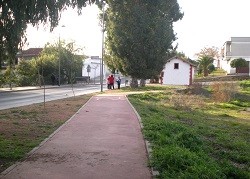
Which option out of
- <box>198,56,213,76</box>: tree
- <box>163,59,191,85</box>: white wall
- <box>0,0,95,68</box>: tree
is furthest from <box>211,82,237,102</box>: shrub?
<box>198,56,213,76</box>: tree

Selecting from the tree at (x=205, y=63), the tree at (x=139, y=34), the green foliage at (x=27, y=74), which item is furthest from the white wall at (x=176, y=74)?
the green foliage at (x=27, y=74)

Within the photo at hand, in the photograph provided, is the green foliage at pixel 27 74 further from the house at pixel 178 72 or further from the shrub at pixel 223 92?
the shrub at pixel 223 92

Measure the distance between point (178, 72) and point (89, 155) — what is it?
50.8 m

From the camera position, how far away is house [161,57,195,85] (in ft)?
189

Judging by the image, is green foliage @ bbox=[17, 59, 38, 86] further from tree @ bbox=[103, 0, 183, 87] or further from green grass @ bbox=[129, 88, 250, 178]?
green grass @ bbox=[129, 88, 250, 178]

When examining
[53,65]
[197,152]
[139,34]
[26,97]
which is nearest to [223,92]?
[139,34]

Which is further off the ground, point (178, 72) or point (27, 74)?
point (178, 72)

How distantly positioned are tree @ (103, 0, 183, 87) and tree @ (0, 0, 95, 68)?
3008 cm

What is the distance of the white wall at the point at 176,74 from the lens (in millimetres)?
57875

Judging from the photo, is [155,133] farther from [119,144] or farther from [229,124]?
[229,124]

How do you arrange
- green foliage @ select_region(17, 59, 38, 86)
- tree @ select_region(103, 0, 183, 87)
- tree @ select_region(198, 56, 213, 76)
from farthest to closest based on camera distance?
tree @ select_region(198, 56, 213, 76) < green foliage @ select_region(17, 59, 38, 86) < tree @ select_region(103, 0, 183, 87)

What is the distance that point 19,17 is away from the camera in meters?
8.34

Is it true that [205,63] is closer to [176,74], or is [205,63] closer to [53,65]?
[176,74]

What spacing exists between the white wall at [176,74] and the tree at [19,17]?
4959cm
